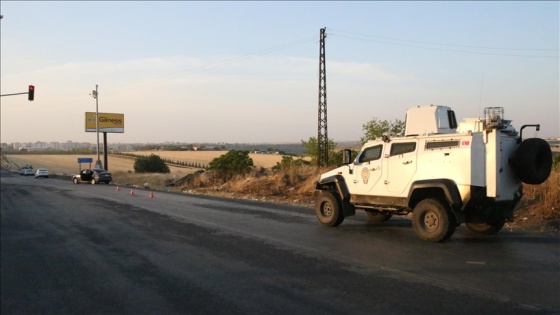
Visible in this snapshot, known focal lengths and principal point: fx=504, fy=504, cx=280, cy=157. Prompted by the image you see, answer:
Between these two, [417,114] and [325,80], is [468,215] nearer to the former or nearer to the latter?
[417,114]

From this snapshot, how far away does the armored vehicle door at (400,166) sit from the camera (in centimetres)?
1155

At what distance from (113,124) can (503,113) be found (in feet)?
247

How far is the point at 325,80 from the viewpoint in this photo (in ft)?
106

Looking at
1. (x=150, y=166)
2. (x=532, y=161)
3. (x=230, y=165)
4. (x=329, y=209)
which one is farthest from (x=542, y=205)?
(x=150, y=166)

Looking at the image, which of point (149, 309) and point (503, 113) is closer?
point (149, 309)

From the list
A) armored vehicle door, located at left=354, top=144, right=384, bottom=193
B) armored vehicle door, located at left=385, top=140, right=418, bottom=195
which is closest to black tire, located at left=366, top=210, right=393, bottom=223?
armored vehicle door, located at left=354, top=144, right=384, bottom=193

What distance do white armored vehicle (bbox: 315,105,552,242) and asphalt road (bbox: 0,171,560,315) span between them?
623 millimetres

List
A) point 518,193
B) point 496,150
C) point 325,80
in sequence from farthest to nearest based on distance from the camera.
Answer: point 325,80 → point 518,193 → point 496,150

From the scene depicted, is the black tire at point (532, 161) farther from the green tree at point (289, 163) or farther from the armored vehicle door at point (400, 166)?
the green tree at point (289, 163)

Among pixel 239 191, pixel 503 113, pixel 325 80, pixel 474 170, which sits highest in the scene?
pixel 325 80

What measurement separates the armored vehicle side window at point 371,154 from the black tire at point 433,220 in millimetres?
1833

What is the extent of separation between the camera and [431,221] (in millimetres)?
10906

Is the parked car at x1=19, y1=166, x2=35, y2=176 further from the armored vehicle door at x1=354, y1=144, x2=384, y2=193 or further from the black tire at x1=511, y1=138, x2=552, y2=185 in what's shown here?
the black tire at x1=511, y1=138, x2=552, y2=185

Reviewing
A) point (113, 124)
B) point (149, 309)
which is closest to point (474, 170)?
point (149, 309)
